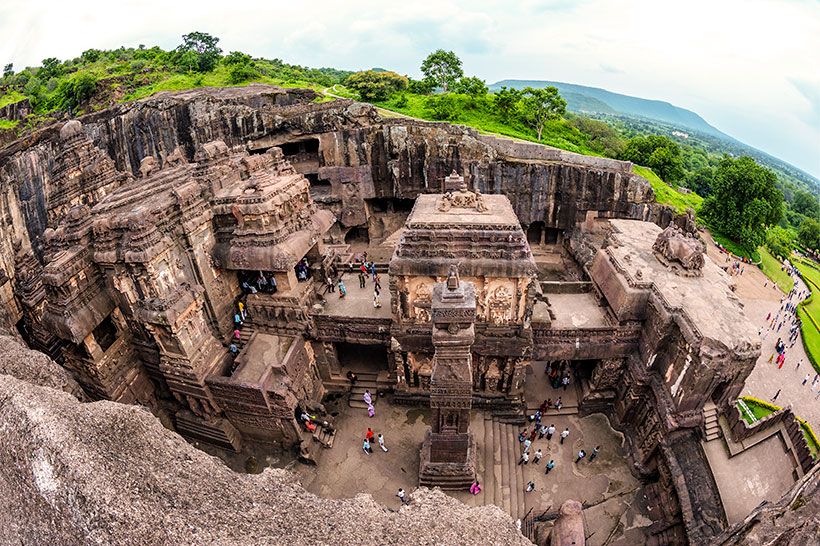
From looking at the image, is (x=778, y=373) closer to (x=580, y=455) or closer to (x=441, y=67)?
(x=580, y=455)

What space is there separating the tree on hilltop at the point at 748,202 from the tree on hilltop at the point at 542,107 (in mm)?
14721

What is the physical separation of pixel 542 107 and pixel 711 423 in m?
31.1

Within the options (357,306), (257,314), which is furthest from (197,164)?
(357,306)

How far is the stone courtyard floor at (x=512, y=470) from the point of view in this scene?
13.9m

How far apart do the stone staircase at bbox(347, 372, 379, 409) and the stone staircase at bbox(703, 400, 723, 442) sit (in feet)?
38.9

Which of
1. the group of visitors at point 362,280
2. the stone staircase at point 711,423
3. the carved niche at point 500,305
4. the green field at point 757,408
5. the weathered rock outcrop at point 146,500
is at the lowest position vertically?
the green field at point 757,408

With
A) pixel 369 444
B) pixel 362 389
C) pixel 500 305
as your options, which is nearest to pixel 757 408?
pixel 500 305

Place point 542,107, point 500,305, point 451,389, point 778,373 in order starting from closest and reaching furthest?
point 451,389 < point 500,305 < point 778,373 < point 542,107

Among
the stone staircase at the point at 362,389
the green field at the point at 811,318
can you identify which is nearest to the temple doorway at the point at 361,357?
the stone staircase at the point at 362,389

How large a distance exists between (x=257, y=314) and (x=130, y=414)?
10933 millimetres

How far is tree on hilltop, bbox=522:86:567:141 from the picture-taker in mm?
36438

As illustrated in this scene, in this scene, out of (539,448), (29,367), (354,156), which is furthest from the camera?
(354,156)

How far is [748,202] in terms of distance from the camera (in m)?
33.2

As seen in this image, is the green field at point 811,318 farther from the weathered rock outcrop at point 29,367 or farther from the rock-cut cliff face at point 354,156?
the weathered rock outcrop at point 29,367
